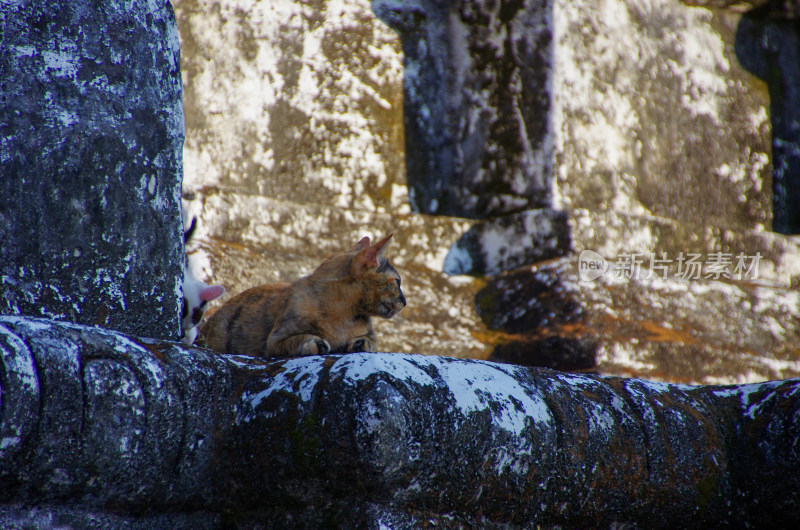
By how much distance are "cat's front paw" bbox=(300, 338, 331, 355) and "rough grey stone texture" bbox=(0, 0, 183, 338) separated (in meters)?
0.44

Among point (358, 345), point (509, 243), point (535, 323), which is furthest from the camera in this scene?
point (509, 243)

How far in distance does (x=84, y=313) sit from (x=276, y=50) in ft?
7.75

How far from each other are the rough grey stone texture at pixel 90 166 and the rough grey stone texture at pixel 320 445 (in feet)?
1.04

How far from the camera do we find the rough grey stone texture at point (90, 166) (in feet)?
5.88

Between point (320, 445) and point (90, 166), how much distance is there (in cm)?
92

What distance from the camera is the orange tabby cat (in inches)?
99.0

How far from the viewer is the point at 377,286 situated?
2637 millimetres

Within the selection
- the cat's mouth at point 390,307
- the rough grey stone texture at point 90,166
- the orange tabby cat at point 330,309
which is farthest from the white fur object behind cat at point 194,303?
the rough grey stone texture at point 90,166

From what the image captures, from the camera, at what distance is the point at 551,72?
12.7ft

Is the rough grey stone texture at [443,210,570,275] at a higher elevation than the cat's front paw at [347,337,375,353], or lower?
higher

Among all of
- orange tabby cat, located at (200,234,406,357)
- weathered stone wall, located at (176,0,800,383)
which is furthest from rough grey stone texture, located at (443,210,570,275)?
orange tabby cat, located at (200,234,406,357)

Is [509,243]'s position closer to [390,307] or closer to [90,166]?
[390,307]

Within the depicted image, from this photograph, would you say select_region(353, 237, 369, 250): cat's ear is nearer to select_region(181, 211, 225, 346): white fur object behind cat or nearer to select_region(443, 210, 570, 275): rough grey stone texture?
select_region(181, 211, 225, 346): white fur object behind cat

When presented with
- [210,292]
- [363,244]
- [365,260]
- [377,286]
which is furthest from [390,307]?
[210,292]
